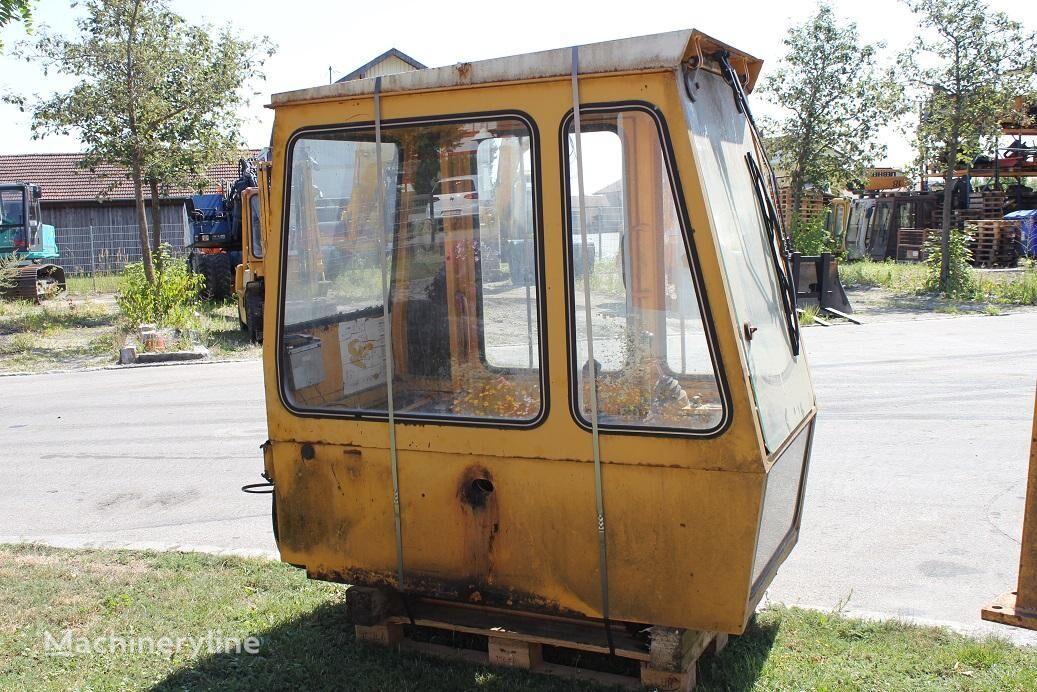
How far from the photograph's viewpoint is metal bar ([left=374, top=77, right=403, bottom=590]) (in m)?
3.97

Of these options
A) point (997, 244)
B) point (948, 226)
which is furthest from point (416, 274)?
point (997, 244)

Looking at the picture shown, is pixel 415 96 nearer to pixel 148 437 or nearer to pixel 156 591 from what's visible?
pixel 156 591

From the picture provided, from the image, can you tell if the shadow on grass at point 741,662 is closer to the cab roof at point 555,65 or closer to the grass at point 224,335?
the cab roof at point 555,65

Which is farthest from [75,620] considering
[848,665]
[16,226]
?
[16,226]

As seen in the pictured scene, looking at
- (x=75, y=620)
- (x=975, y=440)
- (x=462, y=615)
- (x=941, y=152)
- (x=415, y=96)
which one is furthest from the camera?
(x=941, y=152)

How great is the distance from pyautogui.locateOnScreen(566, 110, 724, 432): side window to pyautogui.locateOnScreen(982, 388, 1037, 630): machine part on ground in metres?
1.08

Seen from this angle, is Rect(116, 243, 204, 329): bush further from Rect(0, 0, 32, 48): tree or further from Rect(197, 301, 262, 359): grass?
Rect(0, 0, 32, 48): tree

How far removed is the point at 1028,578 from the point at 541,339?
176 cm

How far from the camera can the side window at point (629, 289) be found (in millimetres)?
3590

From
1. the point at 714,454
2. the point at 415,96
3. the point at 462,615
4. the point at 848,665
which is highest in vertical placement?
the point at 415,96

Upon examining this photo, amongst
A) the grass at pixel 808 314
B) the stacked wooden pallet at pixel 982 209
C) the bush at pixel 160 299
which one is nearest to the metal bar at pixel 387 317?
the grass at pixel 808 314

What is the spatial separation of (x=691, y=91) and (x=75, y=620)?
3.71m

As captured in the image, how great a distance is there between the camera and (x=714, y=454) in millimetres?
3477

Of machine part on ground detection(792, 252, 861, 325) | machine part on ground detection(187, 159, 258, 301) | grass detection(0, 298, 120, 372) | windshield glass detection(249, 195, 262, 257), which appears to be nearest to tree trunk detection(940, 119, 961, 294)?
machine part on ground detection(792, 252, 861, 325)
